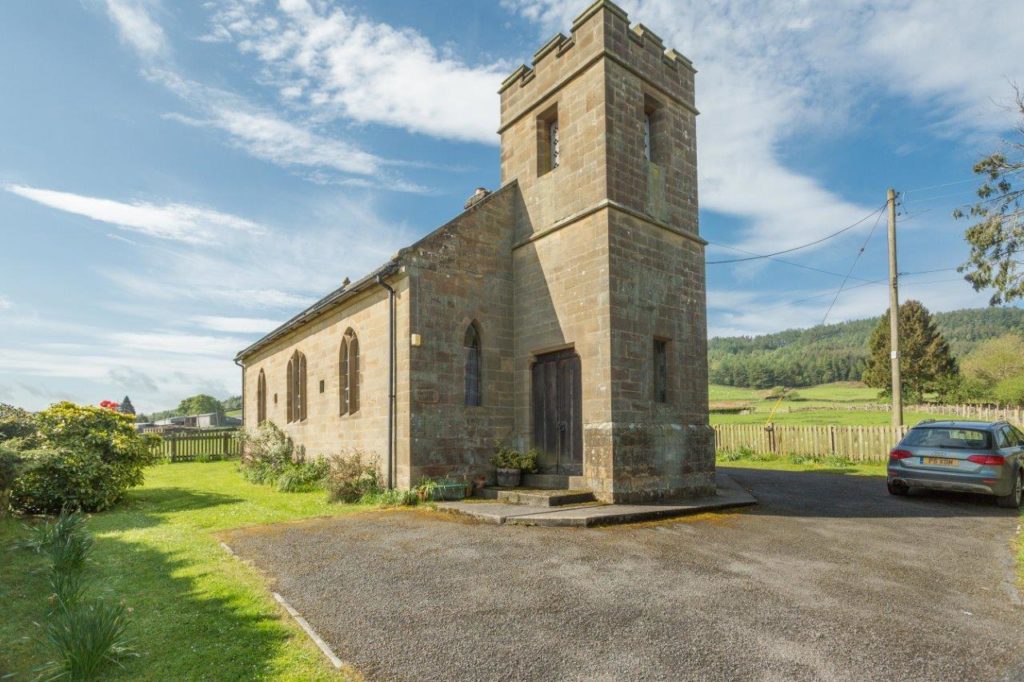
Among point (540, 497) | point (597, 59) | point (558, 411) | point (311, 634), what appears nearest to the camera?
point (311, 634)

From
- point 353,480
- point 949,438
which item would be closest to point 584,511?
point 353,480

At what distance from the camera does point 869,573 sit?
5.84m

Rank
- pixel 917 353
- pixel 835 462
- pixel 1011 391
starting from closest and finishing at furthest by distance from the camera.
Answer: pixel 835 462 < pixel 1011 391 < pixel 917 353

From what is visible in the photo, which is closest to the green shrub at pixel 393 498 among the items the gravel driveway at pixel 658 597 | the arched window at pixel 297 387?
the gravel driveway at pixel 658 597

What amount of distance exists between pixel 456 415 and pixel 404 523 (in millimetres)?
3260

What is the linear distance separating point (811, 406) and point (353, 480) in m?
55.4

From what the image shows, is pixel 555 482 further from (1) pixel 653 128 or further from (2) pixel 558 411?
(1) pixel 653 128

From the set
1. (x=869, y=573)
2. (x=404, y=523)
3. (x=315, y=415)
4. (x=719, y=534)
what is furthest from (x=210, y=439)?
(x=869, y=573)

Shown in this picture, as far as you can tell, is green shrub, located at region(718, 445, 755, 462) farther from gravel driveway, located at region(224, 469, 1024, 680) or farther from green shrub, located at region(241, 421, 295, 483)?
green shrub, located at region(241, 421, 295, 483)

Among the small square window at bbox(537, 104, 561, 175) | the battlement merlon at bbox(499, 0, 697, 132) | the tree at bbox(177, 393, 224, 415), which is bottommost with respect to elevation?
the tree at bbox(177, 393, 224, 415)

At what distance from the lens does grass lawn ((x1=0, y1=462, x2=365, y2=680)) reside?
3736 mm

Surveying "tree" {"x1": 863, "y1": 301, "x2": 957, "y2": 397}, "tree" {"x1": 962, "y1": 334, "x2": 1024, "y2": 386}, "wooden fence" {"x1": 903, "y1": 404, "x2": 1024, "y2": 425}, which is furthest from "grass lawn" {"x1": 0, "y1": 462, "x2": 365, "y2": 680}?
"tree" {"x1": 962, "y1": 334, "x2": 1024, "y2": 386}

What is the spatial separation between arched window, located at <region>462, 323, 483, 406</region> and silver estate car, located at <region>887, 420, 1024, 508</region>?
28.3 feet

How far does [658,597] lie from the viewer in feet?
16.3
